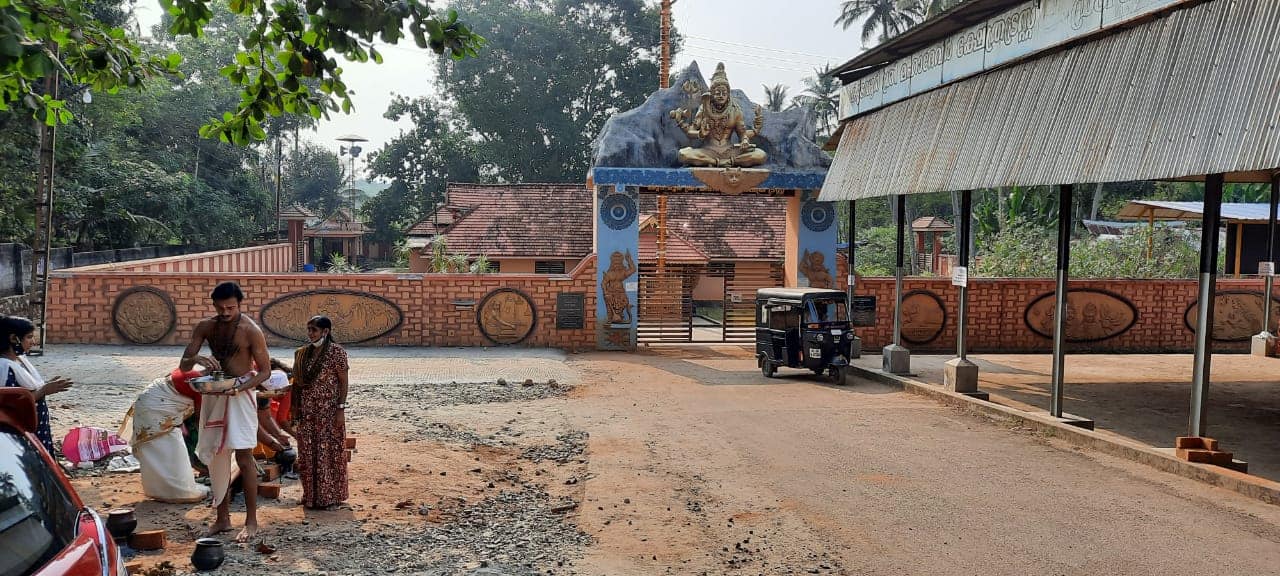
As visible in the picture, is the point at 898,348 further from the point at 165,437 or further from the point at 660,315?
the point at 165,437

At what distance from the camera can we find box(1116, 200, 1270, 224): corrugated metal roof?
22.0 meters

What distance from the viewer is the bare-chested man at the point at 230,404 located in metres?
6.41

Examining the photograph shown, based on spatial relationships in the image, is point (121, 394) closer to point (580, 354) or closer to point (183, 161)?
point (580, 354)

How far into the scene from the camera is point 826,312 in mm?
14984

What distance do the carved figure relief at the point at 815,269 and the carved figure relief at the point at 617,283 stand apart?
3.68 metres

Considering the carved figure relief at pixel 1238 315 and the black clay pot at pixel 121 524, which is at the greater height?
the carved figure relief at pixel 1238 315

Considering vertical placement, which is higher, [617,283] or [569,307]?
[617,283]

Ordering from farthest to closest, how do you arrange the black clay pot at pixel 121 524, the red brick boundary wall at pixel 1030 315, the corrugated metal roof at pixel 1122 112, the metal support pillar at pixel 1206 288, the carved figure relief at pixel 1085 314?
the carved figure relief at pixel 1085 314
the red brick boundary wall at pixel 1030 315
the metal support pillar at pixel 1206 288
the corrugated metal roof at pixel 1122 112
the black clay pot at pixel 121 524

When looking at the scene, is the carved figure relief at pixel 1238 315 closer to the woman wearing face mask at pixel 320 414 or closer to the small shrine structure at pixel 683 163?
the small shrine structure at pixel 683 163

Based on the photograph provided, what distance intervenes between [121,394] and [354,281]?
605 centimetres

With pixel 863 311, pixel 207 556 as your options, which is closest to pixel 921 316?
pixel 863 311

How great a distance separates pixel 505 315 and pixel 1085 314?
1244 cm

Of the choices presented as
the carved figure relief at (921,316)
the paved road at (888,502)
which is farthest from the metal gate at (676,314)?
the paved road at (888,502)

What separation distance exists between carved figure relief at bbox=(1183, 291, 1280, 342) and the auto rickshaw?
1069 cm
